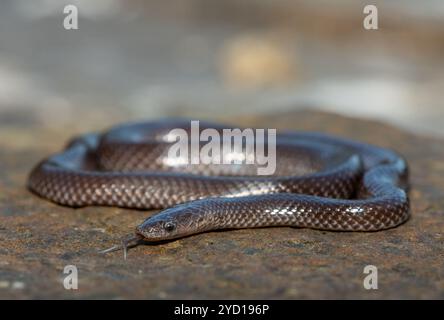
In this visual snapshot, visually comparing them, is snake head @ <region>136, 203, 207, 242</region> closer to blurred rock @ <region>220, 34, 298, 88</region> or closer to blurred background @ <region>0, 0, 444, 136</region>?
blurred background @ <region>0, 0, 444, 136</region>

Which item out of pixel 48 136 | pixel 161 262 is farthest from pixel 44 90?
pixel 161 262

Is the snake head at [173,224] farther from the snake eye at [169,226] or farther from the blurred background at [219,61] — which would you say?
the blurred background at [219,61]

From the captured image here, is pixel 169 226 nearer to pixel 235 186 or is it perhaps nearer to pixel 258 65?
pixel 235 186

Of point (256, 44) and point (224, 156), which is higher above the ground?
point (256, 44)

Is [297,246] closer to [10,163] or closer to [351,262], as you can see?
[351,262]

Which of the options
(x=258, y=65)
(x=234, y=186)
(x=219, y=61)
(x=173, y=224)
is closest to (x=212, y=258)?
(x=173, y=224)

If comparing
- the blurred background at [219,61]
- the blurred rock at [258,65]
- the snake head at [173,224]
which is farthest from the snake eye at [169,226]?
the blurred rock at [258,65]

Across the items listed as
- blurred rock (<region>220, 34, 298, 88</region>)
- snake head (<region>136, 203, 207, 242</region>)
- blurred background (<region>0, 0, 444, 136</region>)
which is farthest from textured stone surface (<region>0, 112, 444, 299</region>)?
blurred rock (<region>220, 34, 298, 88</region>)
